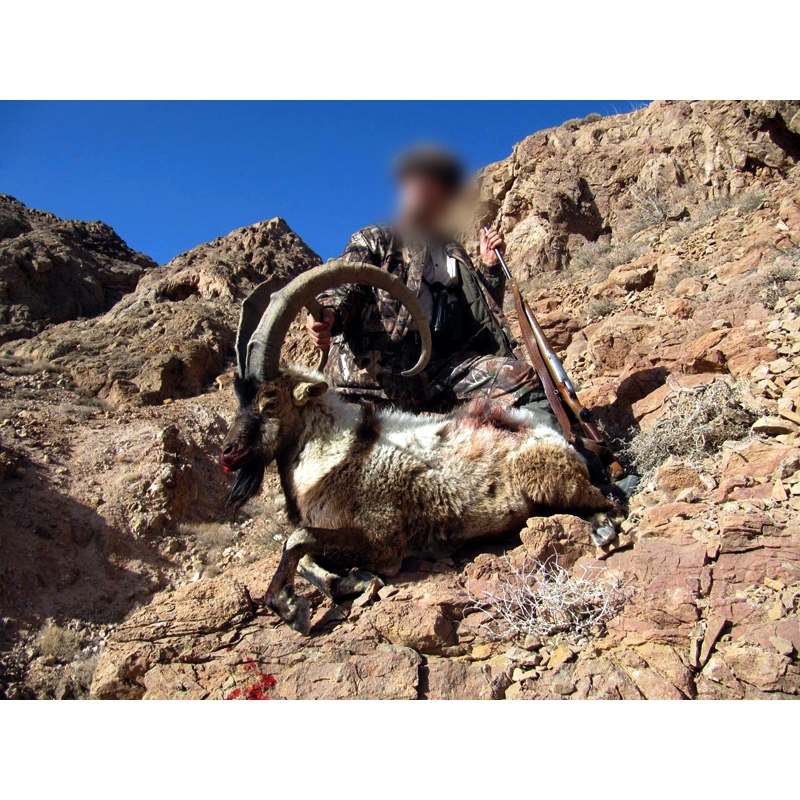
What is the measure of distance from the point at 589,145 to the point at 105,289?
45.9 ft

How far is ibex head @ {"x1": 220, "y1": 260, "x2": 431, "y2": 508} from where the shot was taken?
4137 millimetres

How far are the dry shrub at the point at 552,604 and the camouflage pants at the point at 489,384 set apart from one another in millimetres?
1740

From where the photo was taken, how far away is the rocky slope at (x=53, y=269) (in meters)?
14.0

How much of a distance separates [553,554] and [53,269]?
1646 cm

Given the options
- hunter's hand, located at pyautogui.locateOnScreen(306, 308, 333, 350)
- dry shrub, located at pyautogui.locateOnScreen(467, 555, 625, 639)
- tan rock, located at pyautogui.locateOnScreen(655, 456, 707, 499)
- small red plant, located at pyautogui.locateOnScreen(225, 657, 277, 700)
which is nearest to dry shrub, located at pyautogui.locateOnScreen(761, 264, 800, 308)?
tan rock, located at pyautogui.locateOnScreen(655, 456, 707, 499)

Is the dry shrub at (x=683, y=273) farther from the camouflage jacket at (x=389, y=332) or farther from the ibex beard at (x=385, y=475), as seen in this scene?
the ibex beard at (x=385, y=475)

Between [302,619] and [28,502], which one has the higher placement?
[28,502]

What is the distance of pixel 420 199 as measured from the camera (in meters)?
5.62

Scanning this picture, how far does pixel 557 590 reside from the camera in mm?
3172

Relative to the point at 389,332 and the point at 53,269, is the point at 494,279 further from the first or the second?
the point at 53,269

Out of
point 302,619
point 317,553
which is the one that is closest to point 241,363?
point 317,553

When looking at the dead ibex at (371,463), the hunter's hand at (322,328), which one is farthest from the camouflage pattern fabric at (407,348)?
the dead ibex at (371,463)

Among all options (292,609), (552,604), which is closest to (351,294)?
(292,609)

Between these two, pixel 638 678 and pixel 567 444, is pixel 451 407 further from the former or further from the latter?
pixel 638 678
